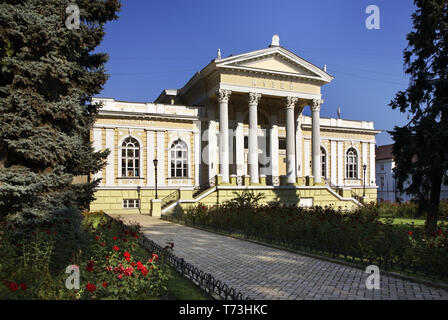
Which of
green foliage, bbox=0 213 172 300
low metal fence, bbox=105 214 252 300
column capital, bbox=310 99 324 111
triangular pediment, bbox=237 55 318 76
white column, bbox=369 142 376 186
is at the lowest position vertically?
low metal fence, bbox=105 214 252 300

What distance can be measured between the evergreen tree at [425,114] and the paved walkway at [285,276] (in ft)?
23.0

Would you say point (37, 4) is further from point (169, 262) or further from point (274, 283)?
point (274, 283)

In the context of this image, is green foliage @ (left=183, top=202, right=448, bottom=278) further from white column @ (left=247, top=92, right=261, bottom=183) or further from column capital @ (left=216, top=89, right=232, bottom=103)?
column capital @ (left=216, top=89, right=232, bottom=103)

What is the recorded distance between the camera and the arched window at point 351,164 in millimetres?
36281

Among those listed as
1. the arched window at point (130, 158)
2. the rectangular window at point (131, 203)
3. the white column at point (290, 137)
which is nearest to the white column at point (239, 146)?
the white column at point (290, 137)

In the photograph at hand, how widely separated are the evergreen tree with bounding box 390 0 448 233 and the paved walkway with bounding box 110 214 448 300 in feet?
23.0

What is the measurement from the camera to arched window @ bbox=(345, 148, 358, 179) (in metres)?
36.3

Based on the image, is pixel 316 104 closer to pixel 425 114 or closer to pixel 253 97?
pixel 253 97

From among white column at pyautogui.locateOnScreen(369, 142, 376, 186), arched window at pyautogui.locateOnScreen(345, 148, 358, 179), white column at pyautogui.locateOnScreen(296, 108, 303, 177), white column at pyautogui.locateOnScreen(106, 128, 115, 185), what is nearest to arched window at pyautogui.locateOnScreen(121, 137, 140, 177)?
white column at pyautogui.locateOnScreen(106, 128, 115, 185)

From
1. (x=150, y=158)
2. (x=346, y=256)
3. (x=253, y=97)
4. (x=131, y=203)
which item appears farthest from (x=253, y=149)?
(x=346, y=256)

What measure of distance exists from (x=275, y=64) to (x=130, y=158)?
48.0 ft
